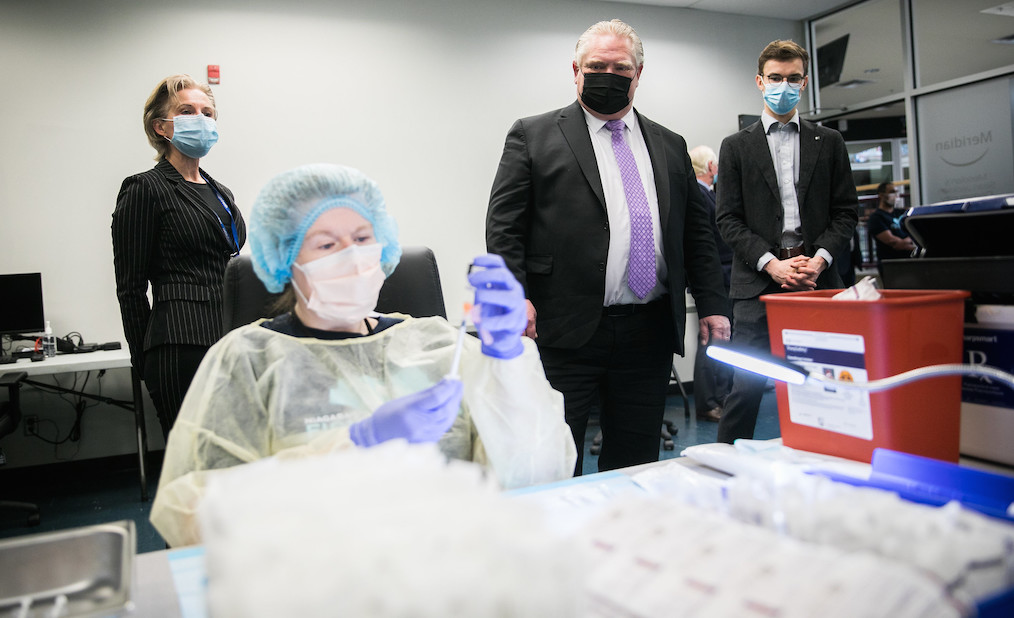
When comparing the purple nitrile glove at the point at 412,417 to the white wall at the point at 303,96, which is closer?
the purple nitrile glove at the point at 412,417

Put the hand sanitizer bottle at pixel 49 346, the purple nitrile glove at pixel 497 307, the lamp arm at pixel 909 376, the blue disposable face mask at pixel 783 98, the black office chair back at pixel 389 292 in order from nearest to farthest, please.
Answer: the lamp arm at pixel 909 376, the purple nitrile glove at pixel 497 307, the black office chair back at pixel 389 292, the blue disposable face mask at pixel 783 98, the hand sanitizer bottle at pixel 49 346

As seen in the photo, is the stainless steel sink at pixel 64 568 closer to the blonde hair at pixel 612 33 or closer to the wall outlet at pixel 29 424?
the blonde hair at pixel 612 33

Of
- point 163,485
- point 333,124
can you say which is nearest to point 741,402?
point 163,485

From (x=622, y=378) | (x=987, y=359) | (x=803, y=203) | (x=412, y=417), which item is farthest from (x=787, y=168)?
(x=412, y=417)

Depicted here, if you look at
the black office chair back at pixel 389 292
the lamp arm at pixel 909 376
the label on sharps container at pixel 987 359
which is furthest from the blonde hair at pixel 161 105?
the label on sharps container at pixel 987 359

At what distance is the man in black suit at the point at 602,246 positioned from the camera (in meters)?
1.87

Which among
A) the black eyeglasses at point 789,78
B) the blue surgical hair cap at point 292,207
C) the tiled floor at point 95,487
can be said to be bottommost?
the tiled floor at point 95,487

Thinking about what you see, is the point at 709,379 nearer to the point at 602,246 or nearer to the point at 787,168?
the point at 787,168

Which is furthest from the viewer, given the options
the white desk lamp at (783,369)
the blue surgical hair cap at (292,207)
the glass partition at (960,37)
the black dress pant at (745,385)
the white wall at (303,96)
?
the glass partition at (960,37)

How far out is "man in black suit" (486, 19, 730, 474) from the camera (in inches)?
73.4

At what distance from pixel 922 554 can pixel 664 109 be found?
4672 mm

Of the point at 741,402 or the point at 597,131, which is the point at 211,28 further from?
the point at 741,402

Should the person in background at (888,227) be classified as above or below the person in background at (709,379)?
above

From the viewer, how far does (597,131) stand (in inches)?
77.4
